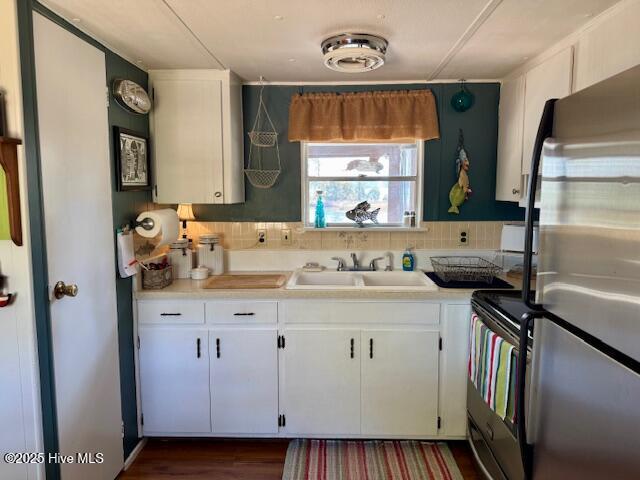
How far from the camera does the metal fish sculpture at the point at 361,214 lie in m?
2.93

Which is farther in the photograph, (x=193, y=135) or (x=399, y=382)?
(x=193, y=135)

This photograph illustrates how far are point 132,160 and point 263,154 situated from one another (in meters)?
0.89

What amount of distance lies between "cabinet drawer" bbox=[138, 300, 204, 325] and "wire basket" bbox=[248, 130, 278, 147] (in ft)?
3.64

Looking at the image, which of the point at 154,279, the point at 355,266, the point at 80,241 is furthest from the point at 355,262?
the point at 80,241

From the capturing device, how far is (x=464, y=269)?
2.64 meters

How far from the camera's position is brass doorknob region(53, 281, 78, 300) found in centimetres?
170

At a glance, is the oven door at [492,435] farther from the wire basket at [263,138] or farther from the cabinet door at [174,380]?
the wire basket at [263,138]

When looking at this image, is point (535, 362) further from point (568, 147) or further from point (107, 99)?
point (107, 99)

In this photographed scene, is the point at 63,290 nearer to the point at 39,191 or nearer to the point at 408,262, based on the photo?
the point at 39,191

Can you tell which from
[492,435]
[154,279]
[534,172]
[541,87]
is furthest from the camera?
[154,279]

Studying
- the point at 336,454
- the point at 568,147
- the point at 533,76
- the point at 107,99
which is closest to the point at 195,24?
the point at 107,99

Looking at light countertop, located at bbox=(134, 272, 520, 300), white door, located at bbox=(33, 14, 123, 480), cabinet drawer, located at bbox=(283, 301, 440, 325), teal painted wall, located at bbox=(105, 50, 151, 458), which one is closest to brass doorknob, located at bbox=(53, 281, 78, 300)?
white door, located at bbox=(33, 14, 123, 480)

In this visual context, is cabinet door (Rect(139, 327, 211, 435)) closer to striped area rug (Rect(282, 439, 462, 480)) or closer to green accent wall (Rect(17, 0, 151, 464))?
striped area rug (Rect(282, 439, 462, 480))

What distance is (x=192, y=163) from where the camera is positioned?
2.62 metres
